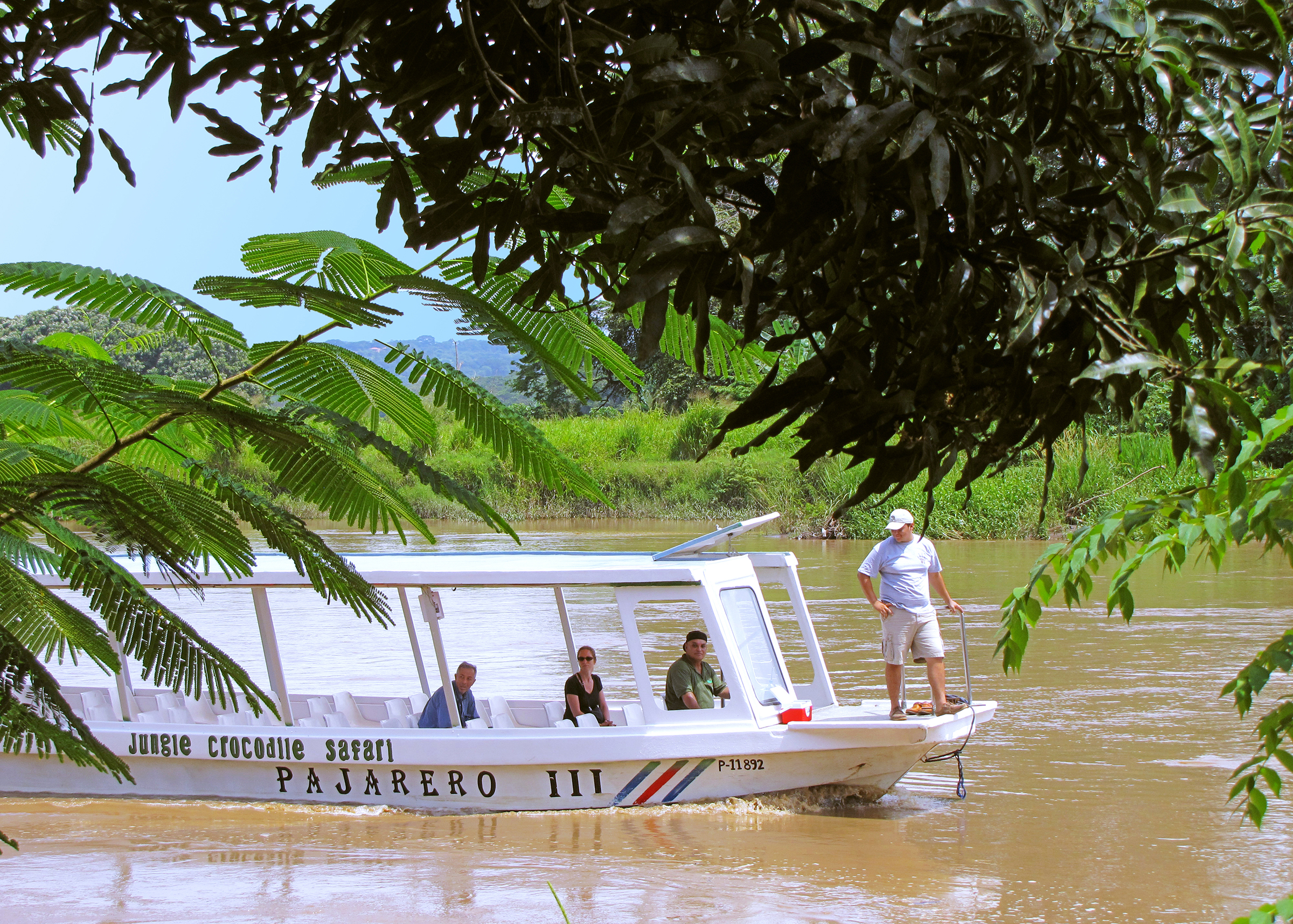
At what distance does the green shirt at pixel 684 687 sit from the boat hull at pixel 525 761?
13.9 inches

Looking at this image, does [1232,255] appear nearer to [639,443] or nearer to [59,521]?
[59,521]

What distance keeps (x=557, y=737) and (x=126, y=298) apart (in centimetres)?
664

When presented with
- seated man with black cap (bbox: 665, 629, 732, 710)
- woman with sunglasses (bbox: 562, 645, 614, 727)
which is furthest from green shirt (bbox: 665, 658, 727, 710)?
woman with sunglasses (bbox: 562, 645, 614, 727)

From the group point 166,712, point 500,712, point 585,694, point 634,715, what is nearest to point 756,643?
point 634,715

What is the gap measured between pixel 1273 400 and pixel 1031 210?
0.60m

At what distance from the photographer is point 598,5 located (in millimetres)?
2416

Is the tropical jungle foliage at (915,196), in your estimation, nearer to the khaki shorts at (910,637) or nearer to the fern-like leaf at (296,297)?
the fern-like leaf at (296,297)

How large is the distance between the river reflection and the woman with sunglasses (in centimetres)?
78

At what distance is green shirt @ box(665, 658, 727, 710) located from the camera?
9391 millimetres

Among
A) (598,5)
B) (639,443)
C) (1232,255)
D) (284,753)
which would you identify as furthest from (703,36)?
(639,443)

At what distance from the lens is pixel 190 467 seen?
3111 millimetres

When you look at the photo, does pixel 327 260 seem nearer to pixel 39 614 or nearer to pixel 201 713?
pixel 39 614

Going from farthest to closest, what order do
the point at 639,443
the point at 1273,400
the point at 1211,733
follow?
the point at 639,443
the point at 1211,733
the point at 1273,400

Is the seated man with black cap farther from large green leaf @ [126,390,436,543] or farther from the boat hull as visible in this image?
large green leaf @ [126,390,436,543]
